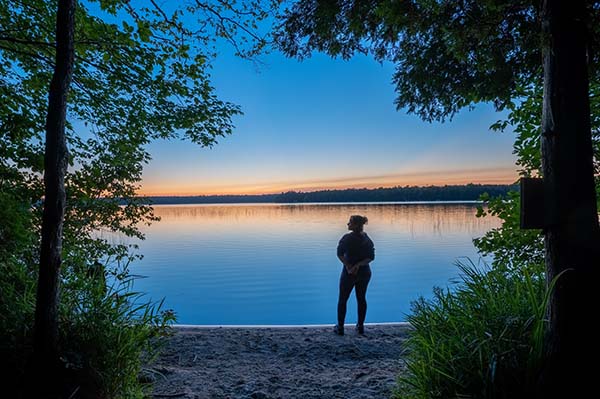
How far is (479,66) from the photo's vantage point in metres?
4.14

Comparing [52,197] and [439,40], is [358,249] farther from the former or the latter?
[52,197]

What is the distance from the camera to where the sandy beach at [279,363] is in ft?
11.9

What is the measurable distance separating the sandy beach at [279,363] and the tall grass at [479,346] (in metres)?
0.65

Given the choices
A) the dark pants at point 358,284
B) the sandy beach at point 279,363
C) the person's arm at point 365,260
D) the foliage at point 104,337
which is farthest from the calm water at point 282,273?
the foliage at point 104,337

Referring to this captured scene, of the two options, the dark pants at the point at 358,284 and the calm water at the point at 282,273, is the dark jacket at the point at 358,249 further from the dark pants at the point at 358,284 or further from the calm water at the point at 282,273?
the calm water at the point at 282,273

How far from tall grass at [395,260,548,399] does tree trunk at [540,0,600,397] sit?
0.44ft

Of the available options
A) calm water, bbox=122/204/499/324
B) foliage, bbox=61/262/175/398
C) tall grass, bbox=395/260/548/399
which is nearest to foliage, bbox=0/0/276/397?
foliage, bbox=61/262/175/398

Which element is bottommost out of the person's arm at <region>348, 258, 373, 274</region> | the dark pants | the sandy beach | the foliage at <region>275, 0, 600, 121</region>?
the sandy beach

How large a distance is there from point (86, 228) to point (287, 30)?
512 centimetres

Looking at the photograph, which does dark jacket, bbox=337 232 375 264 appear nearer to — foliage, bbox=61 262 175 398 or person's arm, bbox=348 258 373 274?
person's arm, bbox=348 258 373 274

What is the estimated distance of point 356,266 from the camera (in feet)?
19.7

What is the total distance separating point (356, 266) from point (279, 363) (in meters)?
2.06

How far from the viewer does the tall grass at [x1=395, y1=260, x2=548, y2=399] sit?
2.50 m

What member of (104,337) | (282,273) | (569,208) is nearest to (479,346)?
(569,208)
